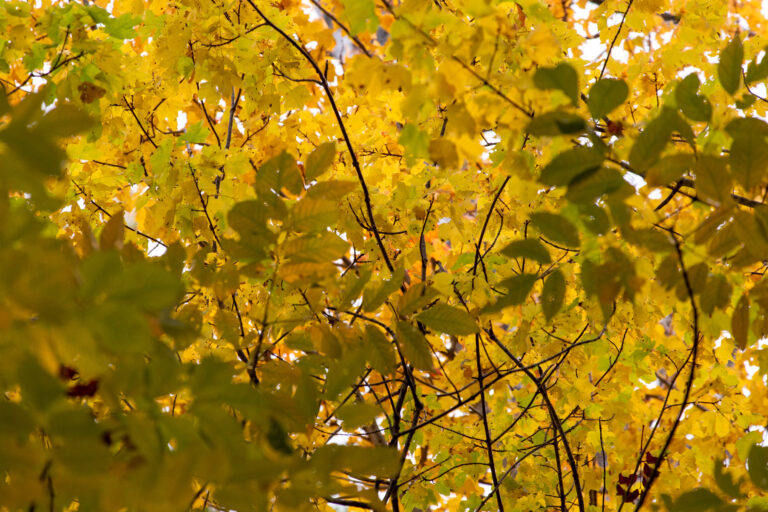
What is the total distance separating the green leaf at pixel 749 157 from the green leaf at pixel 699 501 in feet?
1.28

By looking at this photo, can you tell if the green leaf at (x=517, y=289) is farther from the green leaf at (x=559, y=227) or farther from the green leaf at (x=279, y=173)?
the green leaf at (x=279, y=173)

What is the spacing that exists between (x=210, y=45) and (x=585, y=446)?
173 cm

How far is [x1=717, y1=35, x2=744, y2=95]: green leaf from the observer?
850 mm

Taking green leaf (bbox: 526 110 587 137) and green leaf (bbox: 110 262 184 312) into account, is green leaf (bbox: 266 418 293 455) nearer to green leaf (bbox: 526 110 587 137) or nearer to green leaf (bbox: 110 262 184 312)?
green leaf (bbox: 110 262 184 312)

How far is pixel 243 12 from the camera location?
1.72 m

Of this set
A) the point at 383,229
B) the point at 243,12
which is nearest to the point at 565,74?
the point at 383,229

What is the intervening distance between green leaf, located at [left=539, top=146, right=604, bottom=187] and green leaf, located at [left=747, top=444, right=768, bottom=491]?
0.43 m

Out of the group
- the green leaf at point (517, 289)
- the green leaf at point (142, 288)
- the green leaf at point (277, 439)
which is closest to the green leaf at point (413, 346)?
the green leaf at point (517, 289)

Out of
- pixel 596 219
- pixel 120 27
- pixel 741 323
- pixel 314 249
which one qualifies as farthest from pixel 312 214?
pixel 120 27

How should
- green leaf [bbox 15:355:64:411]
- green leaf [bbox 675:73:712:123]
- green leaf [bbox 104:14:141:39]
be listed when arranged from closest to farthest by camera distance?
1. green leaf [bbox 15:355:64:411]
2. green leaf [bbox 675:73:712:123]
3. green leaf [bbox 104:14:141:39]

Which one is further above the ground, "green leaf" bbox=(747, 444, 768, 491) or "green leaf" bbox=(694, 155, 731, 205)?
"green leaf" bbox=(694, 155, 731, 205)

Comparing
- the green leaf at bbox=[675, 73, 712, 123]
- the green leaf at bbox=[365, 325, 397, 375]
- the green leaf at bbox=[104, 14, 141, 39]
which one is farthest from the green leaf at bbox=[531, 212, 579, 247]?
the green leaf at bbox=[104, 14, 141, 39]

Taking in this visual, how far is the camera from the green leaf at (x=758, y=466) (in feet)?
2.59

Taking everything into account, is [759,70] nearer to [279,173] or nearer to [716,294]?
[716,294]
